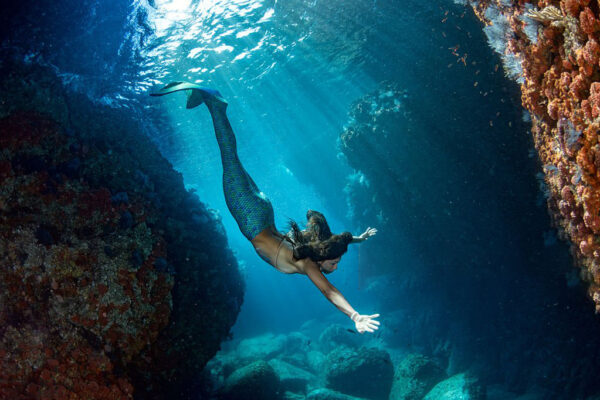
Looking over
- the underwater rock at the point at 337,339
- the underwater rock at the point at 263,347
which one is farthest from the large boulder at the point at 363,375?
the underwater rock at the point at 337,339

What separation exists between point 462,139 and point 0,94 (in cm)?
1348

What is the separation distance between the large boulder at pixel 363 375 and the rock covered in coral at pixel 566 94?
36.1 feet

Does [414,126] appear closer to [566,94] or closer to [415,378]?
[415,378]

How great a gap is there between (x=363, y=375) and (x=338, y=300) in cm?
1176

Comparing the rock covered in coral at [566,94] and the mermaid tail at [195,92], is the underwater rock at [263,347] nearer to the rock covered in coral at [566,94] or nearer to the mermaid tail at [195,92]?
the mermaid tail at [195,92]

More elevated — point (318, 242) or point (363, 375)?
point (318, 242)

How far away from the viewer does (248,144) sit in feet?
83.6

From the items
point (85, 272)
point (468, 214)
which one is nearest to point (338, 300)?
point (85, 272)

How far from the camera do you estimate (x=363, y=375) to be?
1284cm

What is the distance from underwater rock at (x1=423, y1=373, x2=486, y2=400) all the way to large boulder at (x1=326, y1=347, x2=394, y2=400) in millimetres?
2434

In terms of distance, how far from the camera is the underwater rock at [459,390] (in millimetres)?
9562

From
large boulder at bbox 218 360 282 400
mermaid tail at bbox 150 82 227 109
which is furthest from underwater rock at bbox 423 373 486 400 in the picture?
mermaid tail at bbox 150 82 227 109

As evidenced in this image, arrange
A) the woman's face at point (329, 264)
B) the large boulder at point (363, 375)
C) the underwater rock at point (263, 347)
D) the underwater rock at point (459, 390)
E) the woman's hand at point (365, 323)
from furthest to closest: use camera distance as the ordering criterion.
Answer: the underwater rock at point (263, 347) < the large boulder at point (363, 375) < the underwater rock at point (459, 390) < the woman's face at point (329, 264) < the woman's hand at point (365, 323)

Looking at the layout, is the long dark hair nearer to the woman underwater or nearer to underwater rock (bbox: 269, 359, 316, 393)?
the woman underwater
